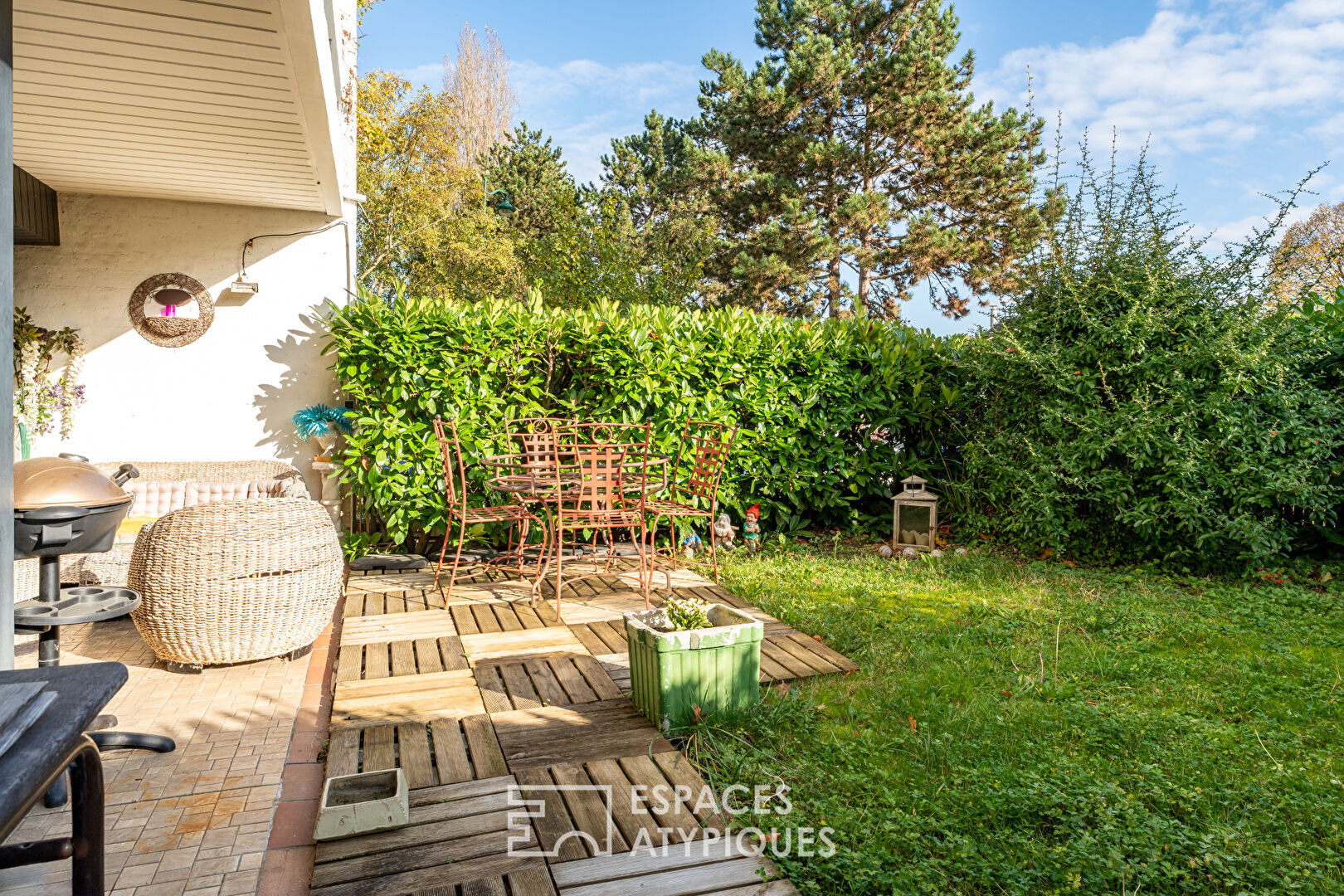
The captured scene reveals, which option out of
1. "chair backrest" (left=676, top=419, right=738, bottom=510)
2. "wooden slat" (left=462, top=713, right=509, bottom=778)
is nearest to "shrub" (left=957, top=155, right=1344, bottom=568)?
"chair backrest" (left=676, top=419, right=738, bottom=510)

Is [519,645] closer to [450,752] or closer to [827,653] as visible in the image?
[450,752]

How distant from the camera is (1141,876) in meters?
1.78

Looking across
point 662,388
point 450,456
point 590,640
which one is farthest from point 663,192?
point 590,640

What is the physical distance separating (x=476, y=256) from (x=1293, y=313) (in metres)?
14.1

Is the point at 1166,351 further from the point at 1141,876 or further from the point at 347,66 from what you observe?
the point at 347,66

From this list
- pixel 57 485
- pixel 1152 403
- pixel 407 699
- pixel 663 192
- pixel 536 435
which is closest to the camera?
pixel 57 485

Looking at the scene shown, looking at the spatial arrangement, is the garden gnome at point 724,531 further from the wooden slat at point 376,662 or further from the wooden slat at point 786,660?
the wooden slat at point 376,662

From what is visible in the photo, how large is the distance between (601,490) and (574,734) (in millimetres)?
2375

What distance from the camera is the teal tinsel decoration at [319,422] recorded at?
531 cm

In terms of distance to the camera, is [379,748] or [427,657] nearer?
[379,748]

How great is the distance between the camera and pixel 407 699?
2840mm
